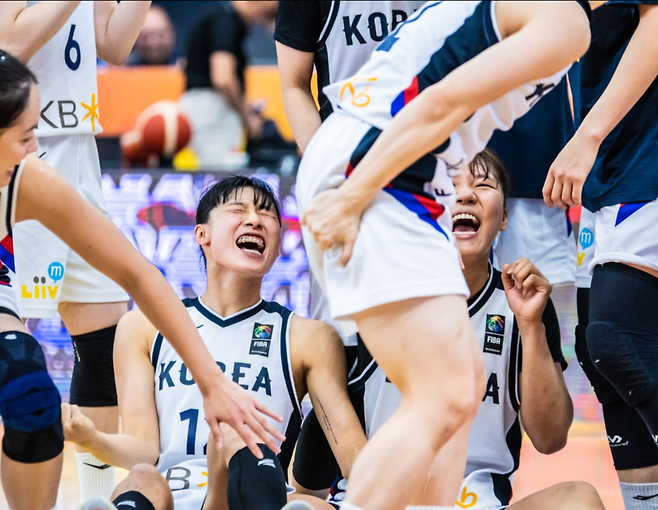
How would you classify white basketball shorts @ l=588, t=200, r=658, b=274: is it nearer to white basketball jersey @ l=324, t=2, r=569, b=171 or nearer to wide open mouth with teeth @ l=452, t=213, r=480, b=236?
wide open mouth with teeth @ l=452, t=213, r=480, b=236

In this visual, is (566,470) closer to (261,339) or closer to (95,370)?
(261,339)

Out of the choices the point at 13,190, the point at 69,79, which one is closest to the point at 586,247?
the point at 13,190

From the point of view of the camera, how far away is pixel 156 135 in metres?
6.33

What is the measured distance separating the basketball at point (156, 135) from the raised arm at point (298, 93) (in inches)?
153

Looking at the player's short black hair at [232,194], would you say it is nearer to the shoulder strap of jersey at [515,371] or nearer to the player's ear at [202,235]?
Result: the player's ear at [202,235]

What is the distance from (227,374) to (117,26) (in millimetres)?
1406

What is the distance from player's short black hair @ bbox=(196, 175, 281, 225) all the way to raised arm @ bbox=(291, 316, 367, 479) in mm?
386

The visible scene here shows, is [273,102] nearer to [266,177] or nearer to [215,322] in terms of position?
[266,177]

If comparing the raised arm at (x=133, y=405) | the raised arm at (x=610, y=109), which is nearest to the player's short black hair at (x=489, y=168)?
the raised arm at (x=610, y=109)

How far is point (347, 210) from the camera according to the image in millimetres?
1637

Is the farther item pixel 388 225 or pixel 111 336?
pixel 111 336

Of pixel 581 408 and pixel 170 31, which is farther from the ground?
pixel 170 31

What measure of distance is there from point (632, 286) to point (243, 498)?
3.64 feet

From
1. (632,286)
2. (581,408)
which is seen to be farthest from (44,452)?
(581,408)
